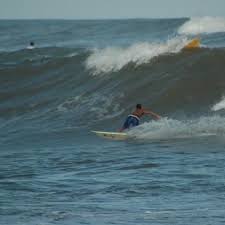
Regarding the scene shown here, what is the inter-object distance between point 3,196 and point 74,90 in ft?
42.7

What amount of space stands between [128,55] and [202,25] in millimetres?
19664

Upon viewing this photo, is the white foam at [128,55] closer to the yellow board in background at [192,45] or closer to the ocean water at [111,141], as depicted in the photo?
the ocean water at [111,141]

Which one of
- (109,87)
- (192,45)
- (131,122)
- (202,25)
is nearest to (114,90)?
(109,87)

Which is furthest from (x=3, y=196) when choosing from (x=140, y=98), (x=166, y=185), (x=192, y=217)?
(x=140, y=98)

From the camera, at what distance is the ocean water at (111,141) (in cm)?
1160

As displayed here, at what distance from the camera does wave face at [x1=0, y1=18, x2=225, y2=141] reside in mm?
21219

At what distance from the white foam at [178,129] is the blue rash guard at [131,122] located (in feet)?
0.50

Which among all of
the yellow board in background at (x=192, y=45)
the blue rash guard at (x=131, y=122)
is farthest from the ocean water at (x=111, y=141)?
the yellow board in background at (x=192, y=45)

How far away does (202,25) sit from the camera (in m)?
47.0

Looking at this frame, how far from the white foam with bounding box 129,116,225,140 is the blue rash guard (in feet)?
0.50

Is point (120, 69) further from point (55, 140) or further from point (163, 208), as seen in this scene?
point (163, 208)

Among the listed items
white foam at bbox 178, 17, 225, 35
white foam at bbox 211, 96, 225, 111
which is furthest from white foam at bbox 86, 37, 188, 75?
white foam at bbox 178, 17, 225, 35

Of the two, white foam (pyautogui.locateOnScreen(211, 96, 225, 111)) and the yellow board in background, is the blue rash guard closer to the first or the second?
white foam (pyautogui.locateOnScreen(211, 96, 225, 111))

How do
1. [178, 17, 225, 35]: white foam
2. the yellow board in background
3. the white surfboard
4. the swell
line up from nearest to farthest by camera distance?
the white surfboard, the swell, the yellow board in background, [178, 17, 225, 35]: white foam
